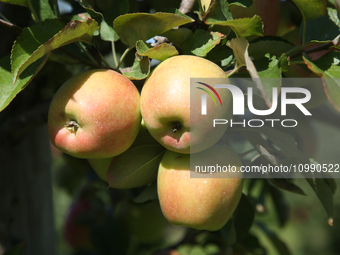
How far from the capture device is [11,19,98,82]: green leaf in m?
0.49

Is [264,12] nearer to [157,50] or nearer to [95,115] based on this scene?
[157,50]

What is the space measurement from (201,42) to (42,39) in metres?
0.29

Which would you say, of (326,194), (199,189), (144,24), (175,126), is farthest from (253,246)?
(144,24)

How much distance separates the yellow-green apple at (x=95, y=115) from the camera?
1.83 feet

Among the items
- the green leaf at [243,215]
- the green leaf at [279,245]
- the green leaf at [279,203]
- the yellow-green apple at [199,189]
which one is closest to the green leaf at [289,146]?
the yellow-green apple at [199,189]

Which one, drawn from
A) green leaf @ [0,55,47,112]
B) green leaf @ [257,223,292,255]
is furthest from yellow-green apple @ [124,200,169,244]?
green leaf @ [0,55,47,112]

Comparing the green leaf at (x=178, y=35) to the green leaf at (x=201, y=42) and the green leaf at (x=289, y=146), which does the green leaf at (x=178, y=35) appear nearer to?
the green leaf at (x=201, y=42)

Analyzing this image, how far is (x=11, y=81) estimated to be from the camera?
0.55 m

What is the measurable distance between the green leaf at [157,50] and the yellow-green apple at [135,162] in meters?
0.16

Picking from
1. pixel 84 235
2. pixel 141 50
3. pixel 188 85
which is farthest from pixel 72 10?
pixel 84 235

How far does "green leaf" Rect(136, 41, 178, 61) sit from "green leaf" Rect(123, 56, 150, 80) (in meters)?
0.02

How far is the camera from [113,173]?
647 mm

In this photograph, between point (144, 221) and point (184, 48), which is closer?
point (184, 48)

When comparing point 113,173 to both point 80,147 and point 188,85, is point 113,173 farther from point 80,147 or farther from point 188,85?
point 188,85
